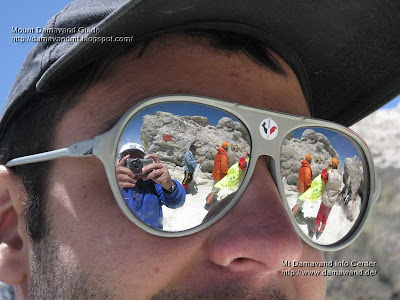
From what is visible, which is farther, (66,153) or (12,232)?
(12,232)

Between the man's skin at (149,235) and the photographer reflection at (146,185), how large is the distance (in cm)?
7

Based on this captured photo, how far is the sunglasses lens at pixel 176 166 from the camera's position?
4.45 feet

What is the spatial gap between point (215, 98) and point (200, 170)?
24cm

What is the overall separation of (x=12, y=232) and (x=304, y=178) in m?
1.05

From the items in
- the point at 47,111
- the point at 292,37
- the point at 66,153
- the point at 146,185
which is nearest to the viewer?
the point at 146,185

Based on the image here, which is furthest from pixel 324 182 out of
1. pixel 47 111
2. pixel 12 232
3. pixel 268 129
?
pixel 12 232

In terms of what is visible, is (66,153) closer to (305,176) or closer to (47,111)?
(47,111)

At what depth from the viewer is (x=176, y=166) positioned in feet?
4.52

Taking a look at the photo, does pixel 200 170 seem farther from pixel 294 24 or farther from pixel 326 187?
pixel 294 24

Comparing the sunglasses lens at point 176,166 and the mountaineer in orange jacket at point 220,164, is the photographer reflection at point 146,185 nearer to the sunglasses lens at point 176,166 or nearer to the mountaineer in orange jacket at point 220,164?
the sunglasses lens at point 176,166

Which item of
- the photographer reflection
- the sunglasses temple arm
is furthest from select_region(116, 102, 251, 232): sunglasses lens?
the sunglasses temple arm

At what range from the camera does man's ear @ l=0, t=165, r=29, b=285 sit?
5.35 ft

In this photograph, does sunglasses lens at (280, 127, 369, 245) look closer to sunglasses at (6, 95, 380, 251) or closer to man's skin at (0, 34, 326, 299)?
sunglasses at (6, 95, 380, 251)

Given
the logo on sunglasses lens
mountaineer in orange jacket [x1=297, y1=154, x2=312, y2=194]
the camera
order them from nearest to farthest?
1. the camera
2. the logo on sunglasses lens
3. mountaineer in orange jacket [x1=297, y1=154, x2=312, y2=194]
